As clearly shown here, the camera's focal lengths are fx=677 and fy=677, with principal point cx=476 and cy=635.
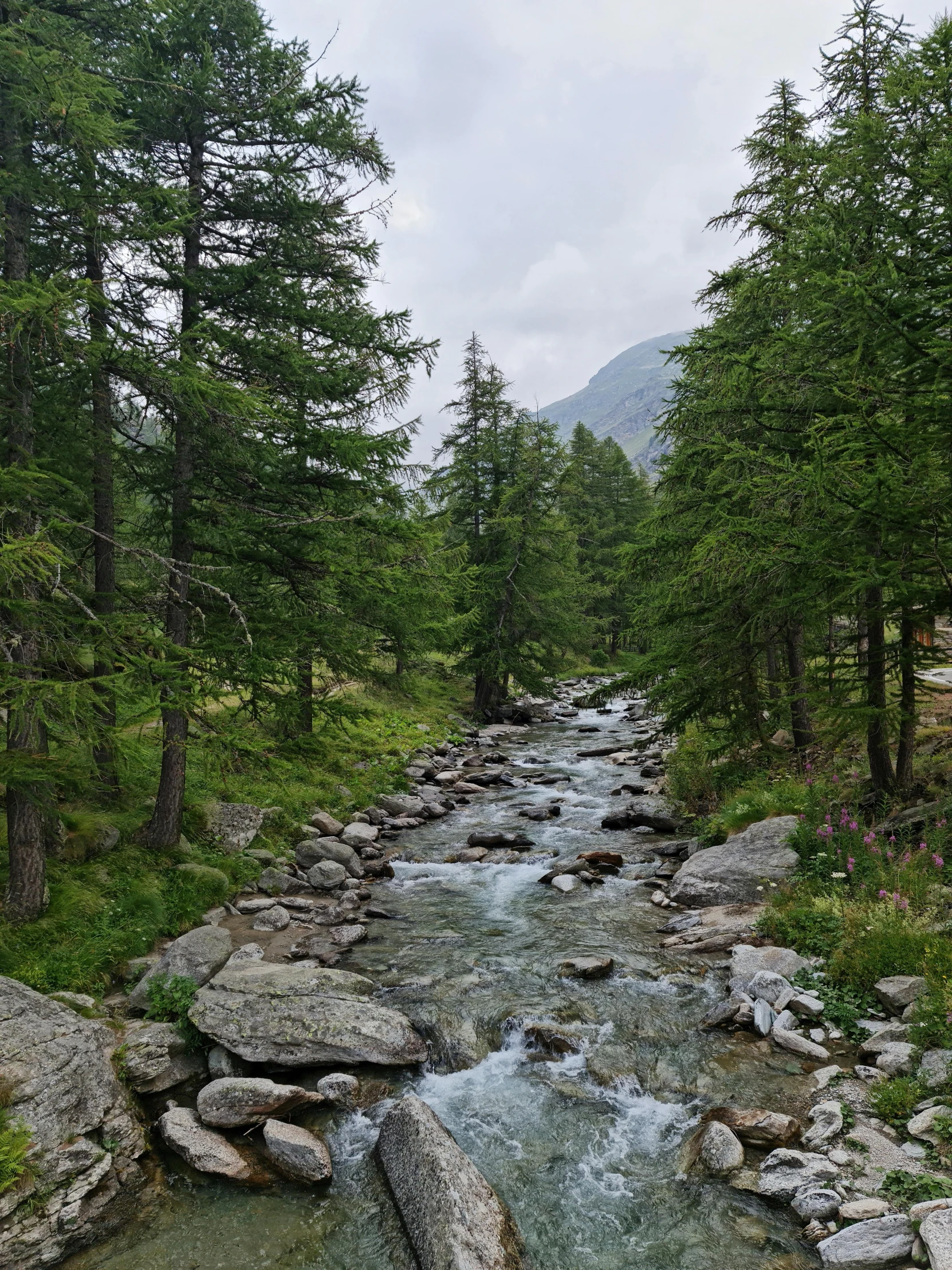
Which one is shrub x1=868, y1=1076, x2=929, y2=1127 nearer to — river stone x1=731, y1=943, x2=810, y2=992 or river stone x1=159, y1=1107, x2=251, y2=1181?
river stone x1=731, y1=943, x2=810, y2=992

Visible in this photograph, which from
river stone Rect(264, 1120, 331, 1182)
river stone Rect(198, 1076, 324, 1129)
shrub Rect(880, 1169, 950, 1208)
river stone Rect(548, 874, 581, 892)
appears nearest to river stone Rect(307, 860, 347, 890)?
river stone Rect(548, 874, 581, 892)

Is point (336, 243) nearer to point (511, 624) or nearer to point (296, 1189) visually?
point (296, 1189)

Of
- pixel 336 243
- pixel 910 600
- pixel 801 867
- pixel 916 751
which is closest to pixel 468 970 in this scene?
pixel 801 867

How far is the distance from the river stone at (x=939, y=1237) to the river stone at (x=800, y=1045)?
2.17 metres

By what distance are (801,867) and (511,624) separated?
20.1 m

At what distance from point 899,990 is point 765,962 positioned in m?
1.60

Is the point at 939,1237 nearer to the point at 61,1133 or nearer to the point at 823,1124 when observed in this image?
the point at 823,1124

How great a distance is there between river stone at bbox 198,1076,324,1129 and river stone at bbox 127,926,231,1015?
1.59 meters

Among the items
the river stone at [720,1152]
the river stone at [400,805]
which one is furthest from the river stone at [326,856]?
the river stone at [720,1152]

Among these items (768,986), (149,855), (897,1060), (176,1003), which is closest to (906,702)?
(768,986)

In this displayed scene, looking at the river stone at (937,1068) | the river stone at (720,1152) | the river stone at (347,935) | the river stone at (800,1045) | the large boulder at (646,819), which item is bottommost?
the large boulder at (646,819)

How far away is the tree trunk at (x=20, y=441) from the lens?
291 inches

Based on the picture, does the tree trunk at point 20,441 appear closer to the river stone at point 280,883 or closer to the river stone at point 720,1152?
the river stone at point 280,883

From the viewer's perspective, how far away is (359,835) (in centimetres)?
1415
